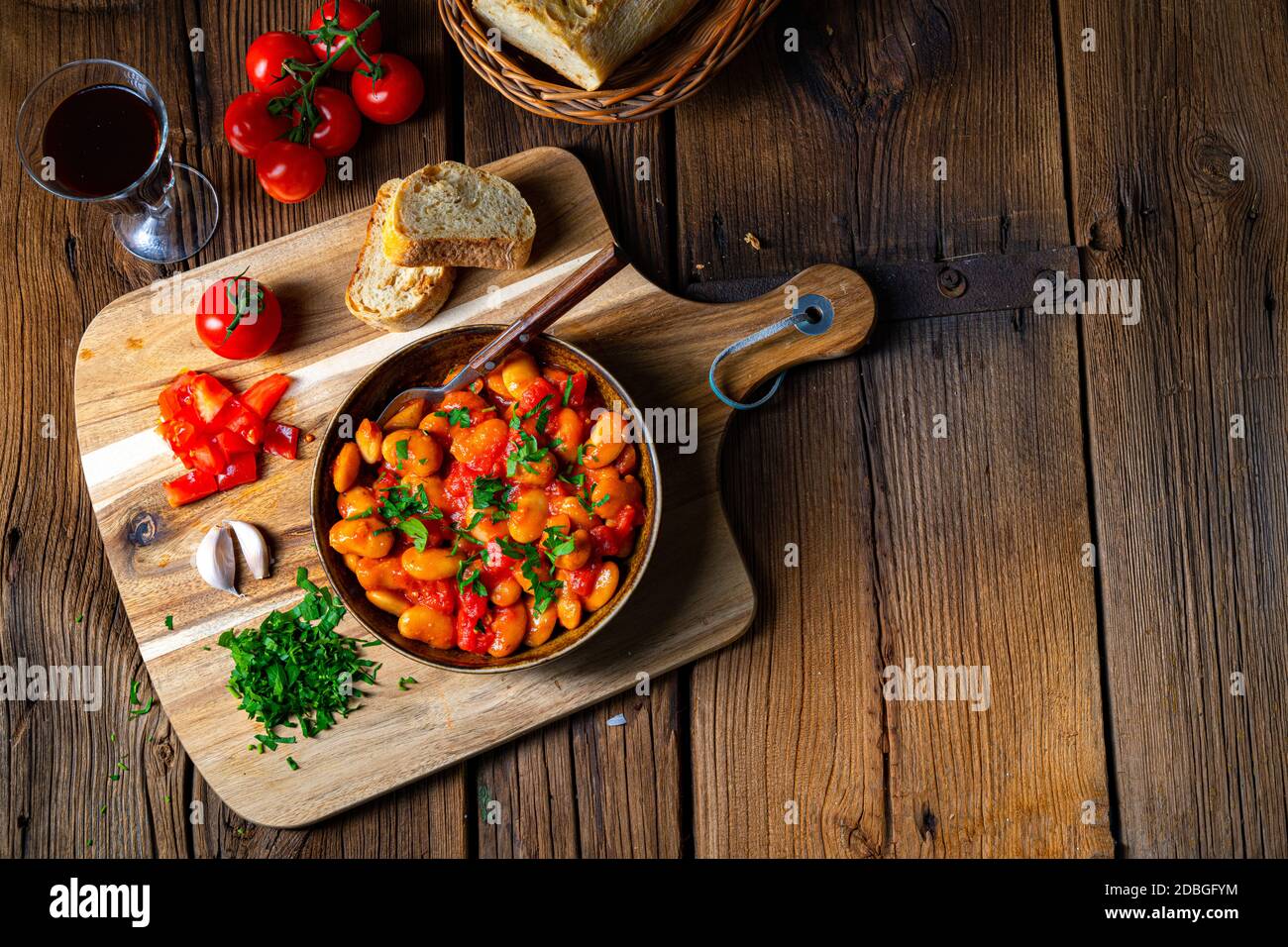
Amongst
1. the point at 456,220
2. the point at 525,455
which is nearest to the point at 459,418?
the point at 525,455

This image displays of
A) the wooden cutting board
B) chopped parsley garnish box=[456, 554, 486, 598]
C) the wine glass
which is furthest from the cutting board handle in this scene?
the wine glass

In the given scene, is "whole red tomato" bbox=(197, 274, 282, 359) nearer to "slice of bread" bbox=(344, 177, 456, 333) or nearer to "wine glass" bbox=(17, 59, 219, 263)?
"slice of bread" bbox=(344, 177, 456, 333)

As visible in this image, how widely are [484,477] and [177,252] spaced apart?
956 millimetres

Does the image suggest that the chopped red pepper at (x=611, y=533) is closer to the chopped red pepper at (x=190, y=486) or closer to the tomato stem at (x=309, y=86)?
the chopped red pepper at (x=190, y=486)

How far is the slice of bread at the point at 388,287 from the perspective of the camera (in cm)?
209

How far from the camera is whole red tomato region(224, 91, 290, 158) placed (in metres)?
2.20

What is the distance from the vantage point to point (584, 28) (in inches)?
77.4

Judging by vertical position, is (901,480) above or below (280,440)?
below

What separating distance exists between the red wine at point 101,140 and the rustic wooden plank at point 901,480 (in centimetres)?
115

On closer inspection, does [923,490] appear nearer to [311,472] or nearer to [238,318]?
[311,472]

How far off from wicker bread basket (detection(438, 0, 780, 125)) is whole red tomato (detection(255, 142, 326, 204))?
0.41 metres

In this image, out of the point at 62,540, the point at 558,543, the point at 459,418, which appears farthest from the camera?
the point at 62,540

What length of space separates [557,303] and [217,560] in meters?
0.89

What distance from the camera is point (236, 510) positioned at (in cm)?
216
